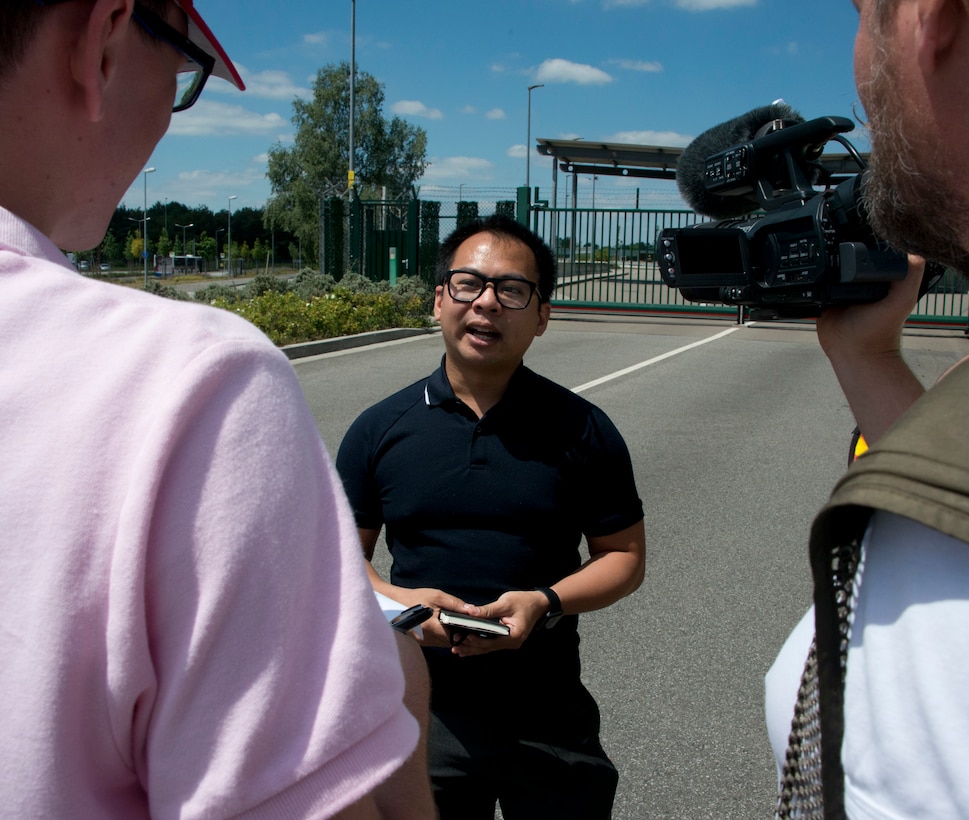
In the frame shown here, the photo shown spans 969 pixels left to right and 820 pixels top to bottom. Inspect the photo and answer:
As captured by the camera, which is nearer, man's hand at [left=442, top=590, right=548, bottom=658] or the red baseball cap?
the red baseball cap

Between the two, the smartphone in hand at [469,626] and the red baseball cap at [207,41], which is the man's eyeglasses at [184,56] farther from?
the smartphone in hand at [469,626]

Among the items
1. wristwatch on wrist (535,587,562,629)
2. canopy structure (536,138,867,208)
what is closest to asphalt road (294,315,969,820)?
wristwatch on wrist (535,587,562,629)

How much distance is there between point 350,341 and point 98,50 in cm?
1421

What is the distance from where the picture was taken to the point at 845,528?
0.83 m

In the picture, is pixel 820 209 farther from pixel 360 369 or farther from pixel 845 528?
pixel 360 369

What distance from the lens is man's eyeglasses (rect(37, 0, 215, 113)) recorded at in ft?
3.22

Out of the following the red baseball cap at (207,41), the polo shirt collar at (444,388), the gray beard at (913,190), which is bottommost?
the polo shirt collar at (444,388)

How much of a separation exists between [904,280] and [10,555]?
59.5 inches

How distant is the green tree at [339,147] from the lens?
57375mm

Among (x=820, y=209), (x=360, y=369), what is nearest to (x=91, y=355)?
(x=820, y=209)

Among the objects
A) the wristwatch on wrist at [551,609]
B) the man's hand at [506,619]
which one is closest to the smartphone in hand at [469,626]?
the man's hand at [506,619]

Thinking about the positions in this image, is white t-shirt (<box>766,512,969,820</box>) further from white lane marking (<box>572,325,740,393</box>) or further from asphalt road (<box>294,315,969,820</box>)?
white lane marking (<box>572,325,740,393</box>)

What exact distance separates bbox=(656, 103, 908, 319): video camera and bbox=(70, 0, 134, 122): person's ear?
1.18 metres

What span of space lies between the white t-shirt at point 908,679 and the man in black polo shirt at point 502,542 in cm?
136
